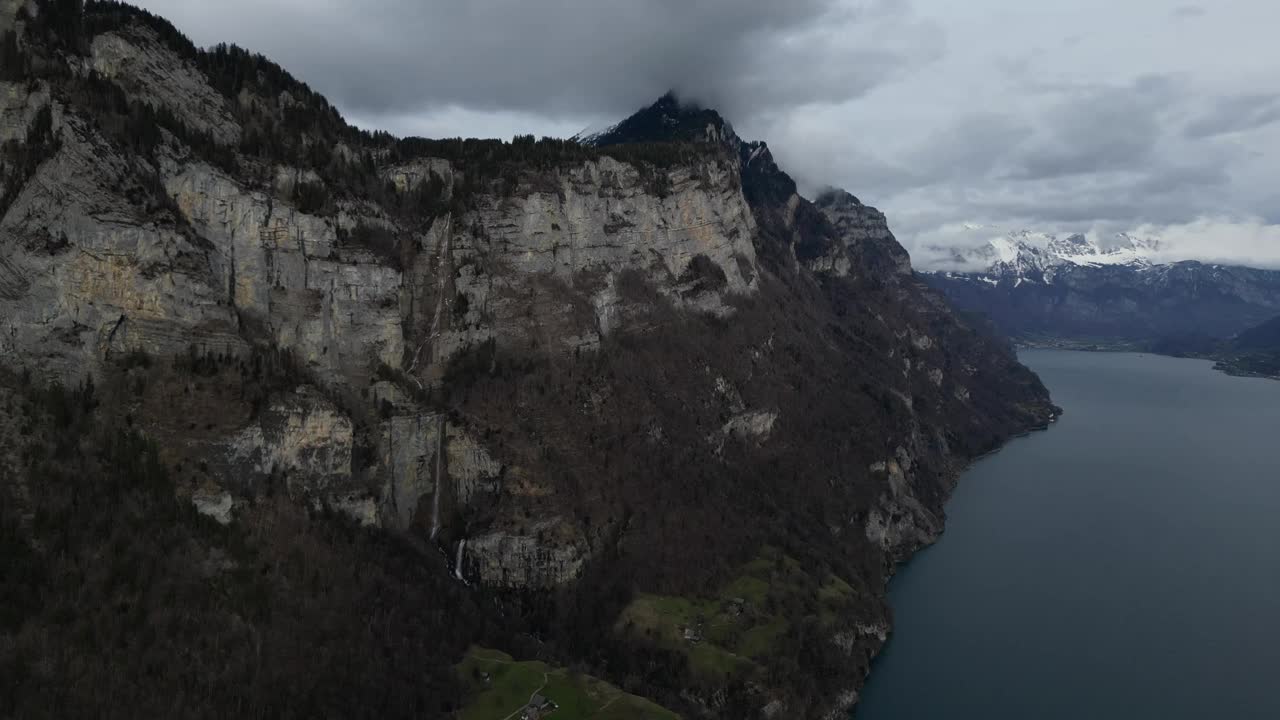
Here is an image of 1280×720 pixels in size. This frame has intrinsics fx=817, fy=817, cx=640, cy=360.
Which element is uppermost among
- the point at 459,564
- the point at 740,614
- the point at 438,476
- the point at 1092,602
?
the point at 438,476

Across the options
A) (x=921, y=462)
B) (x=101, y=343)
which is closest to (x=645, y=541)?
(x=101, y=343)

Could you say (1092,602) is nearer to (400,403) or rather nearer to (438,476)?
(438,476)

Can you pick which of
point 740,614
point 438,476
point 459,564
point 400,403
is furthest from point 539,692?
point 400,403

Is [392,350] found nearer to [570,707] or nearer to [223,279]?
[223,279]

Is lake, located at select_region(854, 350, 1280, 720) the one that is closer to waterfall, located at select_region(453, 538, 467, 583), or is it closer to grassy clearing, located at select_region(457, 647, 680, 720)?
grassy clearing, located at select_region(457, 647, 680, 720)

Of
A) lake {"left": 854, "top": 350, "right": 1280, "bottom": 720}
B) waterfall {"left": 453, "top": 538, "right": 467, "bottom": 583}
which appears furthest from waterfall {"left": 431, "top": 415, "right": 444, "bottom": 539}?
lake {"left": 854, "top": 350, "right": 1280, "bottom": 720}

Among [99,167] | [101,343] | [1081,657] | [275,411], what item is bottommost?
[1081,657]

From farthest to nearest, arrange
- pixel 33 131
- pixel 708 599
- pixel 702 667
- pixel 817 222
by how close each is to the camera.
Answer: pixel 817 222
pixel 708 599
pixel 702 667
pixel 33 131
